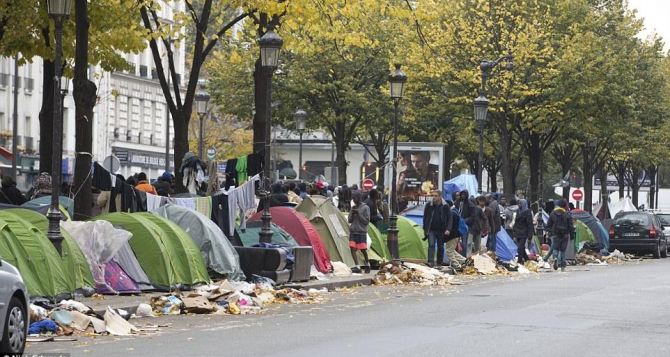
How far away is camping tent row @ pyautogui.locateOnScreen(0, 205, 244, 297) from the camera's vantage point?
19.0 metres

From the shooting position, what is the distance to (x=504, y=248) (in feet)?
127

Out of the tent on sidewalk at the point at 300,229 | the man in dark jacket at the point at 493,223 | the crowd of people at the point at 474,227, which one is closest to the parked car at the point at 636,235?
the crowd of people at the point at 474,227

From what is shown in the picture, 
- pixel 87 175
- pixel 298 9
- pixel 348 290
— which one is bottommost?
pixel 348 290

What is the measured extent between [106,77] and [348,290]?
169 feet

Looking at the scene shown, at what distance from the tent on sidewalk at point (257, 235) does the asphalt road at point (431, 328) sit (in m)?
2.79

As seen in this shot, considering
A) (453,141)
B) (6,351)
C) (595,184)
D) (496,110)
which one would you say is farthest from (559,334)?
(595,184)

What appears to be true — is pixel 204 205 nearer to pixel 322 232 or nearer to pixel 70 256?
pixel 322 232

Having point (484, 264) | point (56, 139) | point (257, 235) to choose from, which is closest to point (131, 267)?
point (56, 139)

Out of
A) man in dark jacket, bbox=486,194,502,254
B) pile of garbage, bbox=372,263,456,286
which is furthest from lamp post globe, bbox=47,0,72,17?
man in dark jacket, bbox=486,194,502,254

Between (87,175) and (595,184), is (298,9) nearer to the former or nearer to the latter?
(87,175)

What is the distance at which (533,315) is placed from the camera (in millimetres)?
19406

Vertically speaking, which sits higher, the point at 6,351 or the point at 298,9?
the point at 298,9

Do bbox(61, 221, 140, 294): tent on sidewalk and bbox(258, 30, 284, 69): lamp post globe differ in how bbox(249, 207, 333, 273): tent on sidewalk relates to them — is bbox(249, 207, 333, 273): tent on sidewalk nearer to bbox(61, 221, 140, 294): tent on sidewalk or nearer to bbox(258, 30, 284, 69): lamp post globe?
bbox(258, 30, 284, 69): lamp post globe

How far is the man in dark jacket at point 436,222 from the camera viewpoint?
32.5 meters
